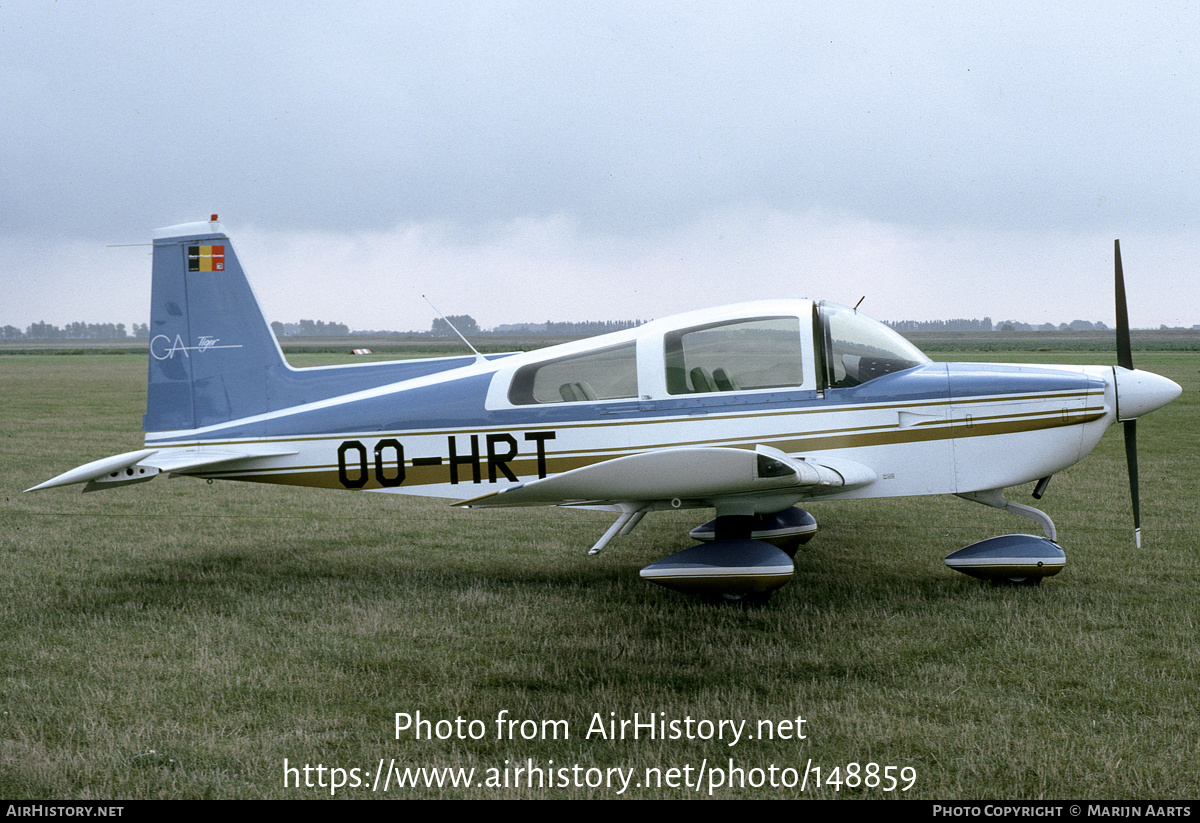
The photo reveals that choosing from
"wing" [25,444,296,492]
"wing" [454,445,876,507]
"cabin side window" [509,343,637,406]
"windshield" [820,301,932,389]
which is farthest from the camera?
"cabin side window" [509,343,637,406]

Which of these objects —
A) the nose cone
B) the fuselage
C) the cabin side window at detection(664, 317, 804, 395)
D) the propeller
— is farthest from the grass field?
the cabin side window at detection(664, 317, 804, 395)

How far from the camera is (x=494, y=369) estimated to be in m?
6.64

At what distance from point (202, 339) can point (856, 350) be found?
207 inches

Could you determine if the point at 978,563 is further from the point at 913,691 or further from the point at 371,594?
the point at 371,594

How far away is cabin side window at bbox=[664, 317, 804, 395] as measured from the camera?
6.26 m

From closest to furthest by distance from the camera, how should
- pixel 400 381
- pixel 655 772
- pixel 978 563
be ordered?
pixel 655 772
pixel 978 563
pixel 400 381

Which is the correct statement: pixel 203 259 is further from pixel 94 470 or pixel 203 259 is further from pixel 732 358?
pixel 732 358

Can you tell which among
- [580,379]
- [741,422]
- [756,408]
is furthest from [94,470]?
[756,408]

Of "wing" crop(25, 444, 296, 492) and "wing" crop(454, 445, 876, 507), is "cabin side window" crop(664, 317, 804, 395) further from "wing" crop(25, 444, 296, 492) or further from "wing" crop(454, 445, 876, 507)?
"wing" crop(25, 444, 296, 492)

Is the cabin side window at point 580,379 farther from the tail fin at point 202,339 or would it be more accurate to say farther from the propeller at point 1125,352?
the propeller at point 1125,352

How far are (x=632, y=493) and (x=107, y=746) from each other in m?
2.86

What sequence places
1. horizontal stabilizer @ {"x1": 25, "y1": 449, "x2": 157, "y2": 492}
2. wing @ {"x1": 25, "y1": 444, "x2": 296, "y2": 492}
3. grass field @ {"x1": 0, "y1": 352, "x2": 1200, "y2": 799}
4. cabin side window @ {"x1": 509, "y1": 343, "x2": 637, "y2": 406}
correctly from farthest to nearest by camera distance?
cabin side window @ {"x1": 509, "y1": 343, "x2": 637, "y2": 406} < wing @ {"x1": 25, "y1": 444, "x2": 296, "y2": 492} < horizontal stabilizer @ {"x1": 25, "y1": 449, "x2": 157, "y2": 492} < grass field @ {"x1": 0, "y1": 352, "x2": 1200, "y2": 799}

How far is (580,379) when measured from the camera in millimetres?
6434
